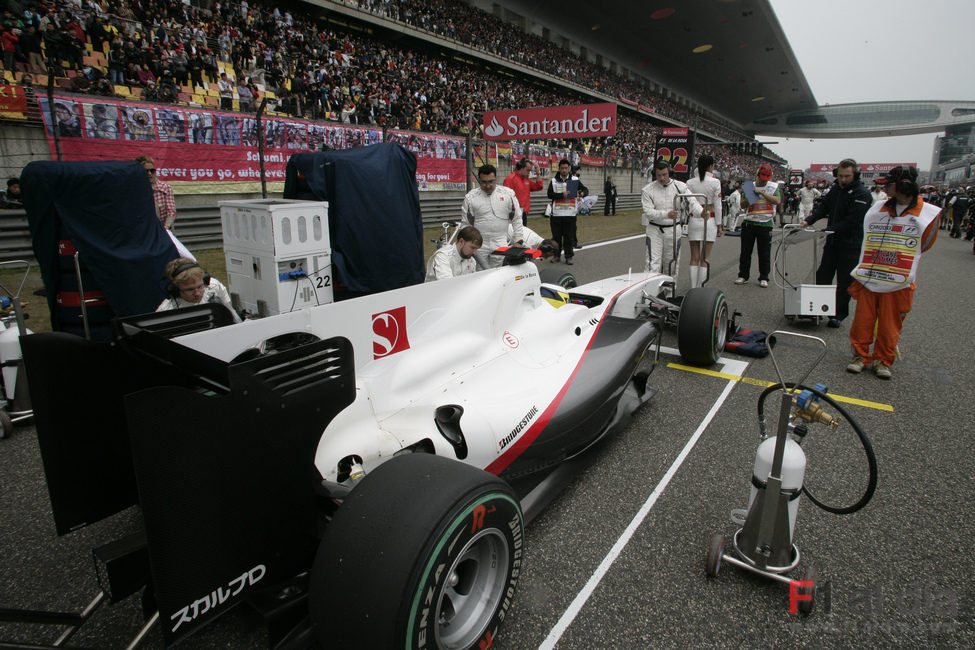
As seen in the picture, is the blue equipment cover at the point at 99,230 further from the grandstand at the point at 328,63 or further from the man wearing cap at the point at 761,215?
the man wearing cap at the point at 761,215

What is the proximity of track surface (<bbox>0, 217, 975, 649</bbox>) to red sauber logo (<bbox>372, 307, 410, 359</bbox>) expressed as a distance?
106cm

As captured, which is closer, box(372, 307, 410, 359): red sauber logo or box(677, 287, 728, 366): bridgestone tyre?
box(372, 307, 410, 359): red sauber logo

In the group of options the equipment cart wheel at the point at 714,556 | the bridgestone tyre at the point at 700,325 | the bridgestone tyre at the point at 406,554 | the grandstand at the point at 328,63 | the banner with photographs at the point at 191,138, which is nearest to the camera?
the bridgestone tyre at the point at 406,554

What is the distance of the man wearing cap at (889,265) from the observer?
414 cm

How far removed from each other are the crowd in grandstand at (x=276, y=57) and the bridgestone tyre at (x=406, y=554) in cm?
996

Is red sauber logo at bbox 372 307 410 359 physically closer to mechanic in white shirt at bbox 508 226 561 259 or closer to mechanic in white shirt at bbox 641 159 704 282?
mechanic in white shirt at bbox 508 226 561 259

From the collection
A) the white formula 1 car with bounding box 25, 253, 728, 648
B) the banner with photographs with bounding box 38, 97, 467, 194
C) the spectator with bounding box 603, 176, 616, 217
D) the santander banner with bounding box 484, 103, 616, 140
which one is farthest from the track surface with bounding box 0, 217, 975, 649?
the spectator with bounding box 603, 176, 616, 217

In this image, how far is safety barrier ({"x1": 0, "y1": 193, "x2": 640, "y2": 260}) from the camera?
8062 mm

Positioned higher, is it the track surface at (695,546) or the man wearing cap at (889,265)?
the man wearing cap at (889,265)

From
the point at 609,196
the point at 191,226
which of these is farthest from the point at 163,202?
the point at 609,196

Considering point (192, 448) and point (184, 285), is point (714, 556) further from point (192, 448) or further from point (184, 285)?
point (184, 285)

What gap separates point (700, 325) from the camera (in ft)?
14.3

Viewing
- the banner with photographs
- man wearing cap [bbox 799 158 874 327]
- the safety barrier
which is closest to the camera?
man wearing cap [bbox 799 158 874 327]

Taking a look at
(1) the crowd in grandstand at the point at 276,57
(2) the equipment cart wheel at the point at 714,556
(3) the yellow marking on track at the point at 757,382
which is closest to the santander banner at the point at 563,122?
(1) the crowd in grandstand at the point at 276,57
